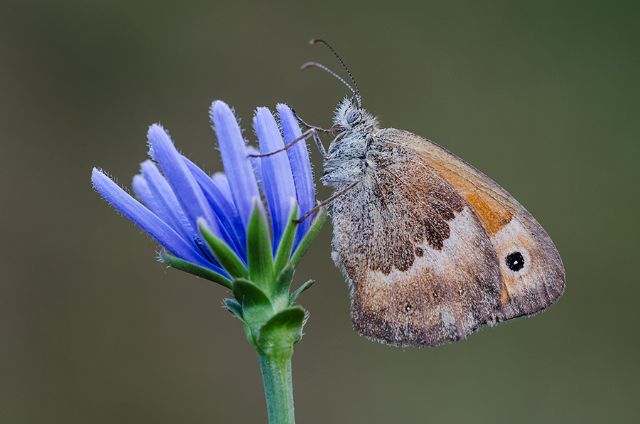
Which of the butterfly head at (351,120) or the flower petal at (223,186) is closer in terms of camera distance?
the flower petal at (223,186)

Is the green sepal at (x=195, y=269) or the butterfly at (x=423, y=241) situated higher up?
the butterfly at (x=423, y=241)

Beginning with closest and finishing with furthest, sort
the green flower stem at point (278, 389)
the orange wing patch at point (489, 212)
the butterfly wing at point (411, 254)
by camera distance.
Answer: the green flower stem at point (278, 389), the butterfly wing at point (411, 254), the orange wing patch at point (489, 212)

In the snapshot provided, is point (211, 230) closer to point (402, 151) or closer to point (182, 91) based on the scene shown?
point (402, 151)

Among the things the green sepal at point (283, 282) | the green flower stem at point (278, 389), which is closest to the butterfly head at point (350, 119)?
the green sepal at point (283, 282)

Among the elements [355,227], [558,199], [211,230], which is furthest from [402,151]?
[558,199]

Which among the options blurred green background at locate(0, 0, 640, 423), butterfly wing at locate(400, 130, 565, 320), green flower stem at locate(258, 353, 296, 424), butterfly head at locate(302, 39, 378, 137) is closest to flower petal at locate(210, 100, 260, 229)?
green flower stem at locate(258, 353, 296, 424)

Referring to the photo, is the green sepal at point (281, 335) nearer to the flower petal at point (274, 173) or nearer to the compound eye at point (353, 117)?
the flower petal at point (274, 173)
